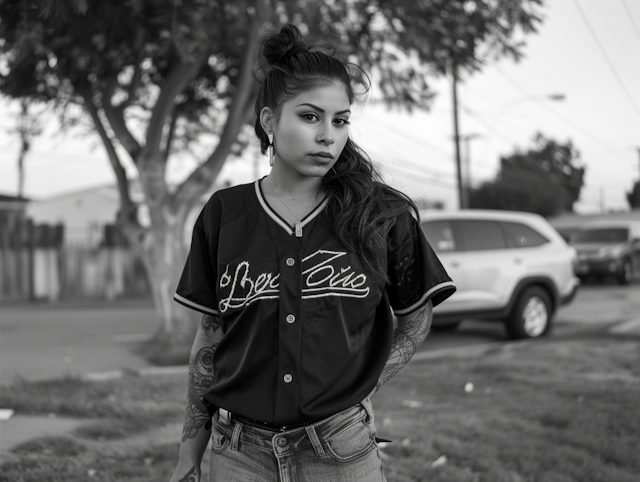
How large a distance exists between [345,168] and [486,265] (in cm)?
808

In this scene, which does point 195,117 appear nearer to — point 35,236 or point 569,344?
point 569,344

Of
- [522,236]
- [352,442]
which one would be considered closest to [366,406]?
[352,442]

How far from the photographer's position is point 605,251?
1952 cm

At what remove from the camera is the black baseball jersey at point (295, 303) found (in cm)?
183

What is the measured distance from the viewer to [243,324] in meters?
1.90

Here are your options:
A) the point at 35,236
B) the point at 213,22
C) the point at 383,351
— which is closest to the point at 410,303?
the point at 383,351

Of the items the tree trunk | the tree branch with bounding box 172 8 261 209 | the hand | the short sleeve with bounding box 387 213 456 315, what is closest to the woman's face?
the short sleeve with bounding box 387 213 456 315

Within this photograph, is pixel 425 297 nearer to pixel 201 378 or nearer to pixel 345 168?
pixel 345 168

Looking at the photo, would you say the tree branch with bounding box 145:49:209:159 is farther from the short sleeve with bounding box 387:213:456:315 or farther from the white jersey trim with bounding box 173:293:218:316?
the short sleeve with bounding box 387:213:456:315

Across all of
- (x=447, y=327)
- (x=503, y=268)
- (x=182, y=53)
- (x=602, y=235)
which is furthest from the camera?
(x=602, y=235)

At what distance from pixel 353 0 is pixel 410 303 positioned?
726 cm

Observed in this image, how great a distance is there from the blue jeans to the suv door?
26.1 ft

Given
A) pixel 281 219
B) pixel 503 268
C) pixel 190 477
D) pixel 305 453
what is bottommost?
pixel 190 477

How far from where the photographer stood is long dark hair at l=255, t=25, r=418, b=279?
1916 mm
